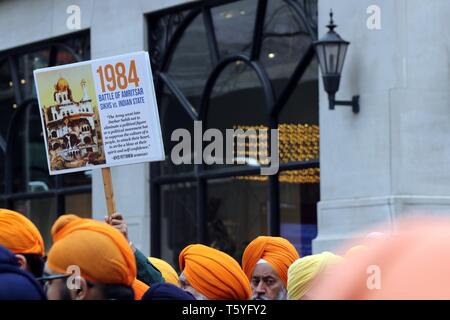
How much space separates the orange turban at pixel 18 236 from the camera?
4910mm

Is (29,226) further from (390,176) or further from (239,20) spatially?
(239,20)

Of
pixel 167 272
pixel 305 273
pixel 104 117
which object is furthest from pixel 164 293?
pixel 167 272

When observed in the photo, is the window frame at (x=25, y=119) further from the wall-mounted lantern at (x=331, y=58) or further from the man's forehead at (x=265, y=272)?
the man's forehead at (x=265, y=272)

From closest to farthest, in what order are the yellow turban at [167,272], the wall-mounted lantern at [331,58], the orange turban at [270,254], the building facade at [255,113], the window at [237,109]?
the yellow turban at [167,272]
the orange turban at [270,254]
the building facade at [255,113]
the wall-mounted lantern at [331,58]
the window at [237,109]

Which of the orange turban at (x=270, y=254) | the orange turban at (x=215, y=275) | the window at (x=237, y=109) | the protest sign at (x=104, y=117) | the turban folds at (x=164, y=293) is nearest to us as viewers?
the turban folds at (x=164, y=293)

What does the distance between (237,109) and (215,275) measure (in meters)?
8.22

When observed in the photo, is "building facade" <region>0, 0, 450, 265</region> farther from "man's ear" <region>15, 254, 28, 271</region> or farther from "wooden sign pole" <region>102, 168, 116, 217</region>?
"man's ear" <region>15, 254, 28, 271</region>

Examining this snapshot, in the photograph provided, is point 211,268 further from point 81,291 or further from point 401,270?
point 401,270

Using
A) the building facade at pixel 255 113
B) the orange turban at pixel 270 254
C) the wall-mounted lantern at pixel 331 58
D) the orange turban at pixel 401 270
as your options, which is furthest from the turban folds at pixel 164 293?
the wall-mounted lantern at pixel 331 58

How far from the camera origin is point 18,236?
16.3ft

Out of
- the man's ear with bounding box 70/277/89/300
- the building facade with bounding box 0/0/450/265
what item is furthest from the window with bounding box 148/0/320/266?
the man's ear with bounding box 70/277/89/300

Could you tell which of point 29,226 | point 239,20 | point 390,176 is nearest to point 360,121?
point 390,176

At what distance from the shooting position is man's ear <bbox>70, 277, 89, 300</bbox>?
3551 millimetres

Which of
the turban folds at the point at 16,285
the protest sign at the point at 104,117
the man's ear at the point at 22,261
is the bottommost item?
the man's ear at the point at 22,261
